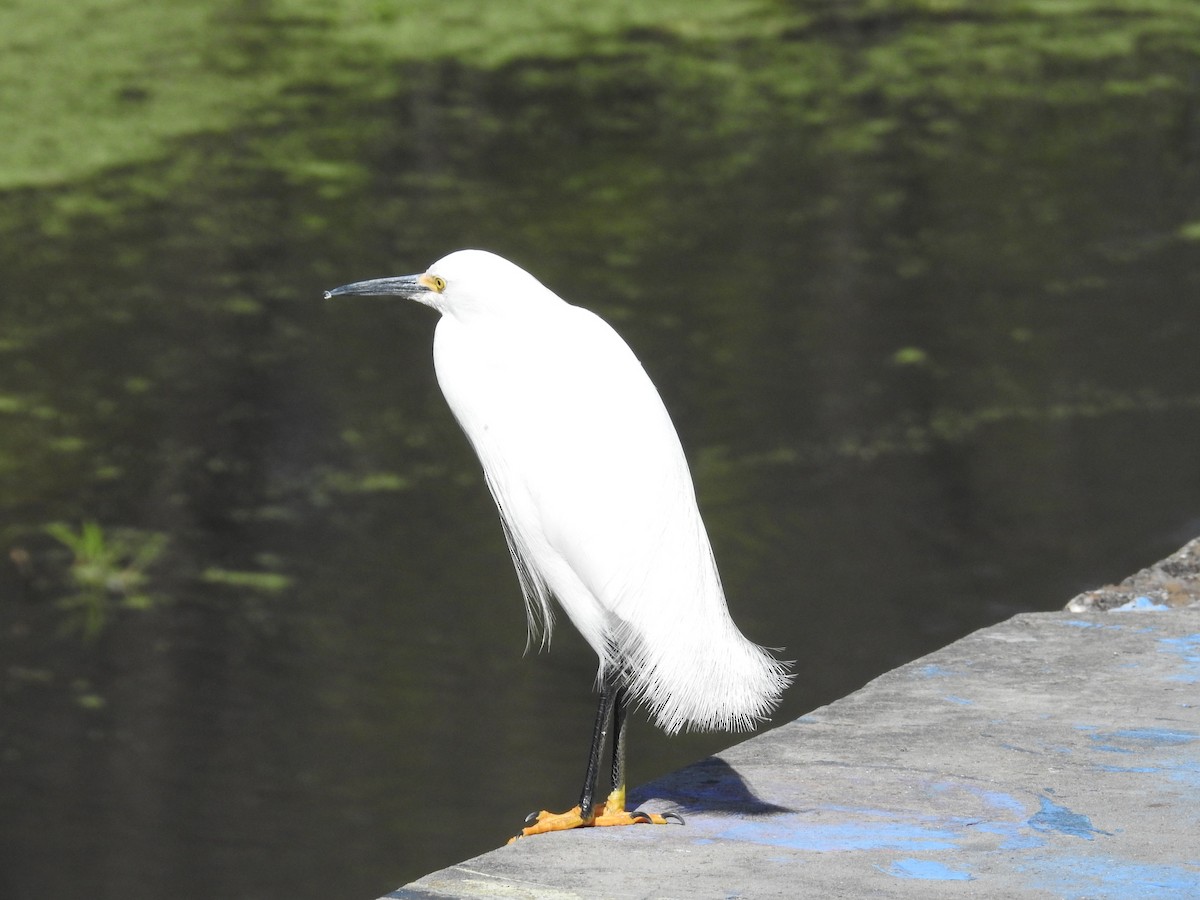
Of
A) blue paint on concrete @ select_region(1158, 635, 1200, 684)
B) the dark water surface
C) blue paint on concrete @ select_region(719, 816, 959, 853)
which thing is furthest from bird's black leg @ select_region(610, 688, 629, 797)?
the dark water surface

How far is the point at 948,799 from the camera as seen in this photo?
2.35 m

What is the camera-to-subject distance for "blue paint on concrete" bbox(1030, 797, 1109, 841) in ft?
7.32

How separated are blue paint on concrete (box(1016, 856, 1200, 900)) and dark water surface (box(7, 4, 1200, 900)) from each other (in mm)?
2127

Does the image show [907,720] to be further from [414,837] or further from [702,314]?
[702,314]

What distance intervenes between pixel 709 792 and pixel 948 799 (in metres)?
0.32

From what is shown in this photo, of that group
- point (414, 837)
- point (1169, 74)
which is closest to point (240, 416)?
point (414, 837)

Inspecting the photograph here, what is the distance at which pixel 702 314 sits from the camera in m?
7.25

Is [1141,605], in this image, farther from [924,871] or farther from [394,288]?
[394,288]

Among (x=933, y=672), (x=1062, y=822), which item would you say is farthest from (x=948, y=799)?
(x=933, y=672)

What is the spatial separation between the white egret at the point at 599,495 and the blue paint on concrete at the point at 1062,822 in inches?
14.9

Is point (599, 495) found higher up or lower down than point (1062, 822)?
higher up

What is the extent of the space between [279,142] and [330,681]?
18.5 ft

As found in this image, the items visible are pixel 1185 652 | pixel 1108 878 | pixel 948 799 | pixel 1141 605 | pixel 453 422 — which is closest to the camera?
pixel 1108 878

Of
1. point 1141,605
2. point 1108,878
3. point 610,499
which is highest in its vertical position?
point 610,499
